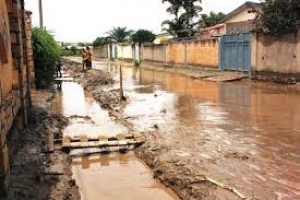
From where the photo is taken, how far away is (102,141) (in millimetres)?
8438

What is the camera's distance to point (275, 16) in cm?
1950

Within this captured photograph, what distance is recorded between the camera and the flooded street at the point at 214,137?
20.5 ft

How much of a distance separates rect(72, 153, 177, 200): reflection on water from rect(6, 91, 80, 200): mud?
270 mm

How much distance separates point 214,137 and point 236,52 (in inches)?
602

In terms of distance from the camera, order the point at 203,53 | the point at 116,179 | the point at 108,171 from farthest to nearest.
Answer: the point at 203,53
the point at 108,171
the point at 116,179

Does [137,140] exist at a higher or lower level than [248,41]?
lower

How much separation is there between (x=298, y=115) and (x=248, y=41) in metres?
11.3

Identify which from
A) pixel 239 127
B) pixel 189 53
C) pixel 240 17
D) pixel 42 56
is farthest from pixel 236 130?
pixel 240 17

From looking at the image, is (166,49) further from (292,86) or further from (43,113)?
(43,113)

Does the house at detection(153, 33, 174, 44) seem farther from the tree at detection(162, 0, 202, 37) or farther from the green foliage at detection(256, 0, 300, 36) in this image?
the green foliage at detection(256, 0, 300, 36)

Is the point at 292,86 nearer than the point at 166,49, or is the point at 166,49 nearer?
the point at 292,86

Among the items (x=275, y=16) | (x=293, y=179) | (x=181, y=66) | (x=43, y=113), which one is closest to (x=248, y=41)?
(x=275, y=16)

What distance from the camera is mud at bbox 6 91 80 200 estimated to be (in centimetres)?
544

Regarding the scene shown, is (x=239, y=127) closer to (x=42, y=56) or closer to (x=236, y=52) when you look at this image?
(x=42, y=56)
